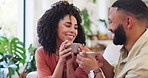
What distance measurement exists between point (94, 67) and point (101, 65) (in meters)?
0.25

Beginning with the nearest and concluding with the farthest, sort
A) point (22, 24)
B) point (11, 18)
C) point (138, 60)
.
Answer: point (138, 60) → point (11, 18) → point (22, 24)

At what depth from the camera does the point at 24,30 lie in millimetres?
3156

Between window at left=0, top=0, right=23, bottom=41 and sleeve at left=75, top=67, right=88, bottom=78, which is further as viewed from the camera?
window at left=0, top=0, right=23, bottom=41

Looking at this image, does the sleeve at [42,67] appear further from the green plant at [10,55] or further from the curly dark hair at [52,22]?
the green plant at [10,55]

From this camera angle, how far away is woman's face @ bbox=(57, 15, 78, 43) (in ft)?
4.60

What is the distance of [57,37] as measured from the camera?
1494 mm

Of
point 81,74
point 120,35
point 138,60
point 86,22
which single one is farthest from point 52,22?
point 86,22

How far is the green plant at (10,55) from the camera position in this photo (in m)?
2.18

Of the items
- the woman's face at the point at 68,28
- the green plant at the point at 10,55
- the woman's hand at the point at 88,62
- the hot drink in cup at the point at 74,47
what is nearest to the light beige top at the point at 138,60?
the woman's hand at the point at 88,62

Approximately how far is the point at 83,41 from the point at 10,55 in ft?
3.37

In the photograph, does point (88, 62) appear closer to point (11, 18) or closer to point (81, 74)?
point (81, 74)

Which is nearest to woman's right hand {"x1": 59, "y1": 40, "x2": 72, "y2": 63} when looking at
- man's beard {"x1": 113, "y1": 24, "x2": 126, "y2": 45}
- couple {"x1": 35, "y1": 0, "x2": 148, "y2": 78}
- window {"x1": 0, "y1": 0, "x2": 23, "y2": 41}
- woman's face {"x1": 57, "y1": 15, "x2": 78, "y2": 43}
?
couple {"x1": 35, "y1": 0, "x2": 148, "y2": 78}

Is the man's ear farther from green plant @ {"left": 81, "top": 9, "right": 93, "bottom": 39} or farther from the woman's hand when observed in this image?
green plant @ {"left": 81, "top": 9, "right": 93, "bottom": 39}

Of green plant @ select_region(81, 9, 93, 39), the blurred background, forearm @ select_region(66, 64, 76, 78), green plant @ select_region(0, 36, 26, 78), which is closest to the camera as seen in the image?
forearm @ select_region(66, 64, 76, 78)
